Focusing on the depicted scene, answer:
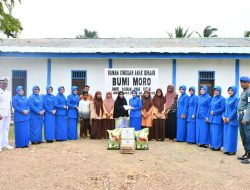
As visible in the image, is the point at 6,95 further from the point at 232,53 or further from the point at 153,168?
the point at 232,53

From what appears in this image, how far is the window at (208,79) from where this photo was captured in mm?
14562

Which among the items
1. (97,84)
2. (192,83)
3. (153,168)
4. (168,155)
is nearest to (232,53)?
(192,83)

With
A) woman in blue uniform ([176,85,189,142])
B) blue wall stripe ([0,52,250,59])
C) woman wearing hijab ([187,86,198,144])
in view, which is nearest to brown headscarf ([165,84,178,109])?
woman in blue uniform ([176,85,189,142])

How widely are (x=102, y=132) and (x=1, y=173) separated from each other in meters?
4.35

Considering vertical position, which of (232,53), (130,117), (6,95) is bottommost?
(130,117)

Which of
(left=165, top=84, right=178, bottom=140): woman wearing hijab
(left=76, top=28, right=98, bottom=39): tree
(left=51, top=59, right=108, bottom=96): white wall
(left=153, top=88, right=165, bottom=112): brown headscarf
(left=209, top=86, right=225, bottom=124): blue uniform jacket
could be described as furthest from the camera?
(left=76, top=28, right=98, bottom=39): tree

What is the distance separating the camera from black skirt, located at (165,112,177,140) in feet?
31.8

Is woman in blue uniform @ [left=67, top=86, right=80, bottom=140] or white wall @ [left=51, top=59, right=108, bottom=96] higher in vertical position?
white wall @ [left=51, top=59, right=108, bottom=96]

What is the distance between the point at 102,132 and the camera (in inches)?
392

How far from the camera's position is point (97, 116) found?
384 inches

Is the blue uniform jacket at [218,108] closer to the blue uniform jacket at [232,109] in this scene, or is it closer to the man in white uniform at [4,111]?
the blue uniform jacket at [232,109]

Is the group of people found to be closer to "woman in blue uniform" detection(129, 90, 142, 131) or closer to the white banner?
"woman in blue uniform" detection(129, 90, 142, 131)

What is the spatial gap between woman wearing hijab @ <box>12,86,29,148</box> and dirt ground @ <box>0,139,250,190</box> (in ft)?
1.04

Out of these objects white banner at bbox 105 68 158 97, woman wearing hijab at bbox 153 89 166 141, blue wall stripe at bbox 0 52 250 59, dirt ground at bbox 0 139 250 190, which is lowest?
dirt ground at bbox 0 139 250 190
